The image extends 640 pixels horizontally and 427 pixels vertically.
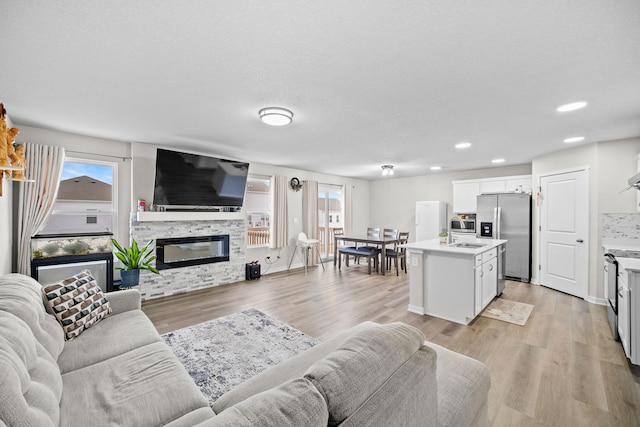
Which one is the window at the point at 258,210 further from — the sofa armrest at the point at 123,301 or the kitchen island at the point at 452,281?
the kitchen island at the point at 452,281

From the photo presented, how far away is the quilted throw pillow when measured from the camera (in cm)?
193

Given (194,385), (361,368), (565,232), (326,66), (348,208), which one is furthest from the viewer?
(348,208)

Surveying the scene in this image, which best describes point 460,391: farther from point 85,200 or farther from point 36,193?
point 85,200

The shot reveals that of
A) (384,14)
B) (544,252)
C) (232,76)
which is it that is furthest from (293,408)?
(544,252)

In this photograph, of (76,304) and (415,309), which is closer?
(76,304)

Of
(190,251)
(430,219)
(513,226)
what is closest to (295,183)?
(190,251)

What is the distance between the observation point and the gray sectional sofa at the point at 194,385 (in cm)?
74

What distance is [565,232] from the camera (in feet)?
14.2

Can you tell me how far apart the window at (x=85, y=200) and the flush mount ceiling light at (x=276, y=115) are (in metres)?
2.78

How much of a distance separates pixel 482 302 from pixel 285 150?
363cm

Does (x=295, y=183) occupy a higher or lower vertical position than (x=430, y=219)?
higher

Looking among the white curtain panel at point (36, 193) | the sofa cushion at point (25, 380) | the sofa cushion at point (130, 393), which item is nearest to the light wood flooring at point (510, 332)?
the white curtain panel at point (36, 193)

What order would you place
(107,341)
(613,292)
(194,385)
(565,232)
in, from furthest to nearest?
1. (565,232)
2. (613,292)
3. (107,341)
4. (194,385)

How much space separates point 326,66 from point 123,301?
8.60ft
